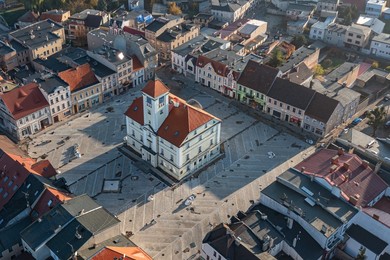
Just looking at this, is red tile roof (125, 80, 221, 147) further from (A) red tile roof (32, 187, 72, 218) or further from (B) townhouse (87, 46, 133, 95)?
(B) townhouse (87, 46, 133, 95)

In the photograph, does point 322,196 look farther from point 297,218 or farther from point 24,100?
point 24,100

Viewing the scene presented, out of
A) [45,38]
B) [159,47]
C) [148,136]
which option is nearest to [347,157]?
[148,136]

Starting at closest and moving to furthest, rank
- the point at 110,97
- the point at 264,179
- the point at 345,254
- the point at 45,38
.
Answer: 1. the point at 345,254
2. the point at 264,179
3. the point at 110,97
4. the point at 45,38

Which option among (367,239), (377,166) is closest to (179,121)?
(377,166)

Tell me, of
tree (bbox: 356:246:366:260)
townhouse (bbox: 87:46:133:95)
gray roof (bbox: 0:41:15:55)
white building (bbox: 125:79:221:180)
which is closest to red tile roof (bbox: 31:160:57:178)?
white building (bbox: 125:79:221:180)

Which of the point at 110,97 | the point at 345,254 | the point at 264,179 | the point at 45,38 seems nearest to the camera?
the point at 345,254

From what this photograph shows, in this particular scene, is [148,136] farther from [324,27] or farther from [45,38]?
[324,27]
